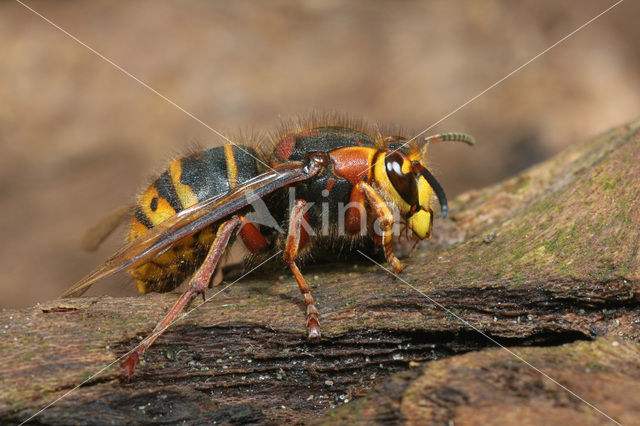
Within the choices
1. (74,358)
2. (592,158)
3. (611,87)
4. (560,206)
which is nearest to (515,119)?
(611,87)

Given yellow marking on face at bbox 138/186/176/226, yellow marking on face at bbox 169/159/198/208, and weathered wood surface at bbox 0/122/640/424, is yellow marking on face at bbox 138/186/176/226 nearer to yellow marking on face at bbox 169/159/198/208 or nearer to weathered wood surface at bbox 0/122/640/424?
yellow marking on face at bbox 169/159/198/208

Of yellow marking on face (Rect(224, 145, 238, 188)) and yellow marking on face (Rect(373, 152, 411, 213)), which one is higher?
yellow marking on face (Rect(224, 145, 238, 188))

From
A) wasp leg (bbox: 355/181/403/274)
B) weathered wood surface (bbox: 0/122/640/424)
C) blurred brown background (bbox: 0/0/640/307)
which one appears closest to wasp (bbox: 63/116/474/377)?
wasp leg (bbox: 355/181/403/274)

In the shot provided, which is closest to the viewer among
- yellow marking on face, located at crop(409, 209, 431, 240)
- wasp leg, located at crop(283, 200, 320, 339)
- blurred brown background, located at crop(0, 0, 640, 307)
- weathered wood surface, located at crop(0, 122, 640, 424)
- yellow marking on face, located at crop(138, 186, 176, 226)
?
weathered wood surface, located at crop(0, 122, 640, 424)

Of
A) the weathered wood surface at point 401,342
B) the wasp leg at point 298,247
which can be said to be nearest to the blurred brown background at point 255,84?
the wasp leg at point 298,247

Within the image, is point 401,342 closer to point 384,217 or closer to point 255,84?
point 384,217

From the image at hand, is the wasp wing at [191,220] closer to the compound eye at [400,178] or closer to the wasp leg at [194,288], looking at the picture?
the wasp leg at [194,288]
